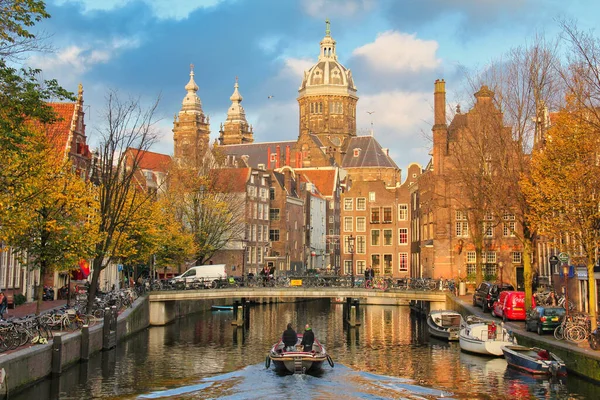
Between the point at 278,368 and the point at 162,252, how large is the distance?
35.6 metres

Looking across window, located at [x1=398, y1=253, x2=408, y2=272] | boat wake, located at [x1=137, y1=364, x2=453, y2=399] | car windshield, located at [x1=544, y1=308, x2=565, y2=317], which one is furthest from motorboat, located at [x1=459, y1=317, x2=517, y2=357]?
window, located at [x1=398, y1=253, x2=408, y2=272]

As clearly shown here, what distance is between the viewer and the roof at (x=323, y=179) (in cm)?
13550

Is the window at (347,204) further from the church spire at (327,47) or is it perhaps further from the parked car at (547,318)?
the church spire at (327,47)

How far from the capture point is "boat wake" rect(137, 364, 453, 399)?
29344mm

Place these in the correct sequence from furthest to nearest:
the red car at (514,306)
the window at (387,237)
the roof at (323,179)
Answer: the roof at (323,179), the window at (387,237), the red car at (514,306)

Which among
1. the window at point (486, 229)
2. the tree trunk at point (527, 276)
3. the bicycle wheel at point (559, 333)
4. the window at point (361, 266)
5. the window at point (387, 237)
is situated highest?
the window at point (387, 237)

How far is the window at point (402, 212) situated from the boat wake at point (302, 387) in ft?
209

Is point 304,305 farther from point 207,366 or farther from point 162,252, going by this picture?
point 207,366

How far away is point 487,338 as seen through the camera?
131ft

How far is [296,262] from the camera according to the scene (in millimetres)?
108625

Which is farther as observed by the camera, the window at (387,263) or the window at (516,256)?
the window at (387,263)

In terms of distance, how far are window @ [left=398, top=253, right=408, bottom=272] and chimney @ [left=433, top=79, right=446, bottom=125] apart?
2543 centimetres

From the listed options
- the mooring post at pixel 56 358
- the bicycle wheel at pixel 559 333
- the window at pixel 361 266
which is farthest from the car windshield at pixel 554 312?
the window at pixel 361 266

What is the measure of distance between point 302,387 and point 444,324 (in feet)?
70.0
